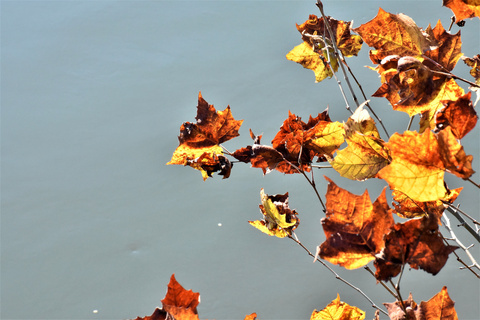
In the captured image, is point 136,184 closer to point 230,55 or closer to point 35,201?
point 35,201

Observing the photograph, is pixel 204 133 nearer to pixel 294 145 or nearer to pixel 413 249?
pixel 294 145

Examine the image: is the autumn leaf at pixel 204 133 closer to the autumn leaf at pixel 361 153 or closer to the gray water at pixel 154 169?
the autumn leaf at pixel 361 153

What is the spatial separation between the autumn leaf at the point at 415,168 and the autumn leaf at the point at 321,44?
28 centimetres

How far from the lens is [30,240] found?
1.48m

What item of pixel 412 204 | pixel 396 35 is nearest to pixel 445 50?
pixel 396 35

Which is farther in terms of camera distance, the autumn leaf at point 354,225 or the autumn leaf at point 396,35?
the autumn leaf at point 396,35

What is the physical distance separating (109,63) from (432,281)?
4.88ft

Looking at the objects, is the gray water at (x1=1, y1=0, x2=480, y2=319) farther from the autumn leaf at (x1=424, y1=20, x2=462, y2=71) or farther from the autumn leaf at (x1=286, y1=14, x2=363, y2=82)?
the autumn leaf at (x1=424, y1=20, x2=462, y2=71)

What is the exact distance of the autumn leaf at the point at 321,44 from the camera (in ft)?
2.09

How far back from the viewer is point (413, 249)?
0.35m

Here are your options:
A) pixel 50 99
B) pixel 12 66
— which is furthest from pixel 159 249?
pixel 12 66

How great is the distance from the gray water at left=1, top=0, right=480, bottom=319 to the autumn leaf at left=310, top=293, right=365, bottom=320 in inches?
29.8

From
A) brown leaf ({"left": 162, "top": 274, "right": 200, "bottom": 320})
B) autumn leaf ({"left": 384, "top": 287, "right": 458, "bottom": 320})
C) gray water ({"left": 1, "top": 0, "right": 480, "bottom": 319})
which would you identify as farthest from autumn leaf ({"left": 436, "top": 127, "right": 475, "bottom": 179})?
gray water ({"left": 1, "top": 0, "right": 480, "bottom": 319})

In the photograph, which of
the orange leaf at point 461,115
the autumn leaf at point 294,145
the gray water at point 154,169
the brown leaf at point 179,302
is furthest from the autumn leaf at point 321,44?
the gray water at point 154,169
